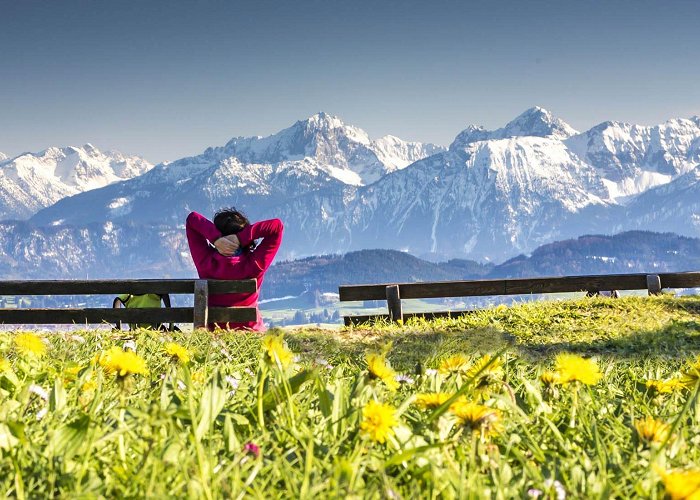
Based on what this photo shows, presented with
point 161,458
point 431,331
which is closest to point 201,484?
point 161,458

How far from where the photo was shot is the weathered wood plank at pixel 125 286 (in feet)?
30.6

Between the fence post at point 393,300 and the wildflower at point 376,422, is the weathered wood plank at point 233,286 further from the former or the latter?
the wildflower at point 376,422

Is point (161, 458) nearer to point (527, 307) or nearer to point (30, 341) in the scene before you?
point (30, 341)

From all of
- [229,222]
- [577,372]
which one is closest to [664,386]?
[577,372]

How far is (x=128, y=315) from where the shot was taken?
9.17 m

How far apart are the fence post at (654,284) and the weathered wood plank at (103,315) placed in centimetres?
762

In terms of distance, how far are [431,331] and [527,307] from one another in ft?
8.83

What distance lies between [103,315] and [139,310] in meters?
0.47

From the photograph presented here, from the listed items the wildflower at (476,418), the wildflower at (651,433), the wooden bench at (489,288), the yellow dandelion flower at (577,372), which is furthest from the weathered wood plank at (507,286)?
the wildflower at (476,418)

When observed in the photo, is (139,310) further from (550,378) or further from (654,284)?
(654,284)

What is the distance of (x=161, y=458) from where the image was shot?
1254mm

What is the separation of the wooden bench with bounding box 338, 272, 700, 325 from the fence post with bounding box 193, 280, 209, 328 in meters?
2.47

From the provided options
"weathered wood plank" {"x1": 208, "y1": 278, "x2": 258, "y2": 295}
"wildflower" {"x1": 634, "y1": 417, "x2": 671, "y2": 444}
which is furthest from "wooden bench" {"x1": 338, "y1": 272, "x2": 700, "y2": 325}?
"wildflower" {"x1": 634, "y1": 417, "x2": 671, "y2": 444}

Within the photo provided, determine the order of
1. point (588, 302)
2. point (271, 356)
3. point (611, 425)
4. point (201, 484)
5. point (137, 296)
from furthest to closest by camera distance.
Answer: point (588, 302), point (137, 296), point (611, 425), point (271, 356), point (201, 484)
